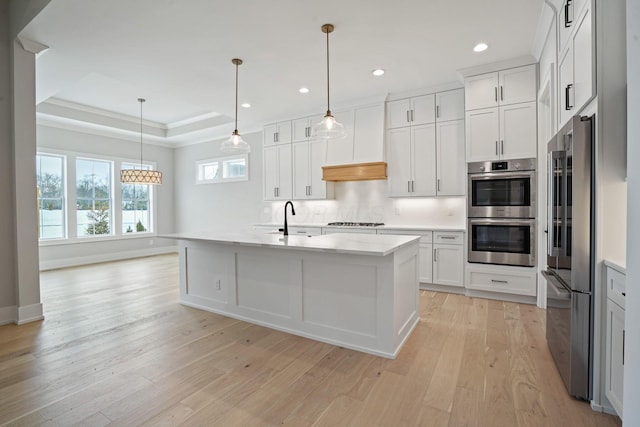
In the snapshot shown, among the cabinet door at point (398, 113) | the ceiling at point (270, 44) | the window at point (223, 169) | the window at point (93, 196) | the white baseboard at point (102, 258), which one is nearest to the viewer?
the ceiling at point (270, 44)

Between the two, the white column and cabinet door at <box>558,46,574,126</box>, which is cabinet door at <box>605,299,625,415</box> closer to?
cabinet door at <box>558,46,574,126</box>

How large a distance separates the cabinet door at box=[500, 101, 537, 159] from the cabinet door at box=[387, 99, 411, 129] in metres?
1.27

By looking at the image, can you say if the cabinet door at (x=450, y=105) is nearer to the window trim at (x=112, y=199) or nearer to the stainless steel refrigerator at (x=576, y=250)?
the stainless steel refrigerator at (x=576, y=250)

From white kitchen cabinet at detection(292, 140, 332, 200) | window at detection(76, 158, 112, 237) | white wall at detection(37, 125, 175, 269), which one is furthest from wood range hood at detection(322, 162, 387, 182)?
window at detection(76, 158, 112, 237)

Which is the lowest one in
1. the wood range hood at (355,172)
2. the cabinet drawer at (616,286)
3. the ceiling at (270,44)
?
the cabinet drawer at (616,286)

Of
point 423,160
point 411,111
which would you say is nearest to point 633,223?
point 423,160

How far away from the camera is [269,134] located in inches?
238

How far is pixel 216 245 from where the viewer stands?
11.1 feet

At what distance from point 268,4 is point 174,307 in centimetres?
333

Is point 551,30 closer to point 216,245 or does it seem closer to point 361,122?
point 361,122

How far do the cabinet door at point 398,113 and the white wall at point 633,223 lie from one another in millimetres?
4075

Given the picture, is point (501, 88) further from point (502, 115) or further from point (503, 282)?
point (503, 282)

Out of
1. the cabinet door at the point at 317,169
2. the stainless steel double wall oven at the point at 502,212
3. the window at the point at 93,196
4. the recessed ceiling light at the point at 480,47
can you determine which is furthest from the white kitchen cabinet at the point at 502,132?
the window at the point at 93,196

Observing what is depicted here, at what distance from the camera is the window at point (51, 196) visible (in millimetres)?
5867
